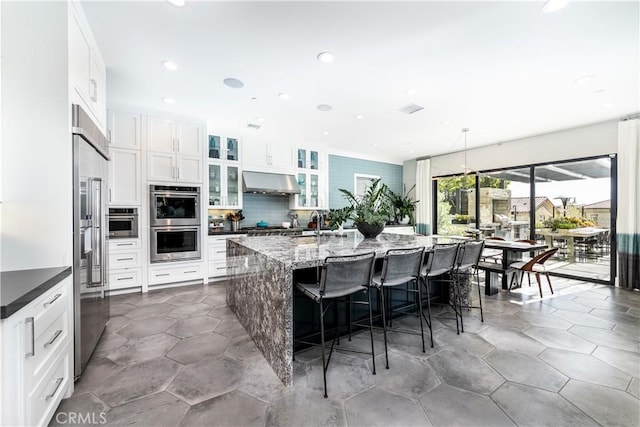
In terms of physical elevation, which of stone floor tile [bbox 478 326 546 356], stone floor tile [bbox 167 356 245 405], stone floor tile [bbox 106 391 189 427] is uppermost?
stone floor tile [bbox 106 391 189 427]

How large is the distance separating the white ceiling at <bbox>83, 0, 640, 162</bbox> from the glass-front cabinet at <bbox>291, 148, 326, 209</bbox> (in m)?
1.30

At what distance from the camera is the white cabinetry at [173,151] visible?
4168 millimetres

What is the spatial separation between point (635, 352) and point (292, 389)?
10.1ft

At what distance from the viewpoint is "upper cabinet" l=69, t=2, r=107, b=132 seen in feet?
6.52

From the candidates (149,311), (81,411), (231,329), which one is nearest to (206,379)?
(81,411)

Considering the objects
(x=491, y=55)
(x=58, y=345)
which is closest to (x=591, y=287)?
(x=491, y=55)

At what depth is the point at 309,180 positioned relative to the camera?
19.8 feet

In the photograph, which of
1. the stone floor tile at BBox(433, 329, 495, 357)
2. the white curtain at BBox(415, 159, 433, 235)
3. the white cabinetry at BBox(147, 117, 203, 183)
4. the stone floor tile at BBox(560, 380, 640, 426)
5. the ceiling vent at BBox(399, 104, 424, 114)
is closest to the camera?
the stone floor tile at BBox(560, 380, 640, 426)

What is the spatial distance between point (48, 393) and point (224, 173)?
12.8 feet

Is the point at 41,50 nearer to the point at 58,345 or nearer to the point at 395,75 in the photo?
the point at 58,345

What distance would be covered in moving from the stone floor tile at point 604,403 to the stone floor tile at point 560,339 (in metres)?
0.64

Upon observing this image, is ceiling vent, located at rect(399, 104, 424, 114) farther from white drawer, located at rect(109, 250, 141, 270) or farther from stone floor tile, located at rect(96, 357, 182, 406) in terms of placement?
white drawer, located at rect(109, 250, 141, 270)

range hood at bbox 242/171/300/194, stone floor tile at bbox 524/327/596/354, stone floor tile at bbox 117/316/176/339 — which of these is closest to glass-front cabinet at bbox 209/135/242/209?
range hood at bbox 242/171/300/194

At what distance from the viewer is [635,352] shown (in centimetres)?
240
